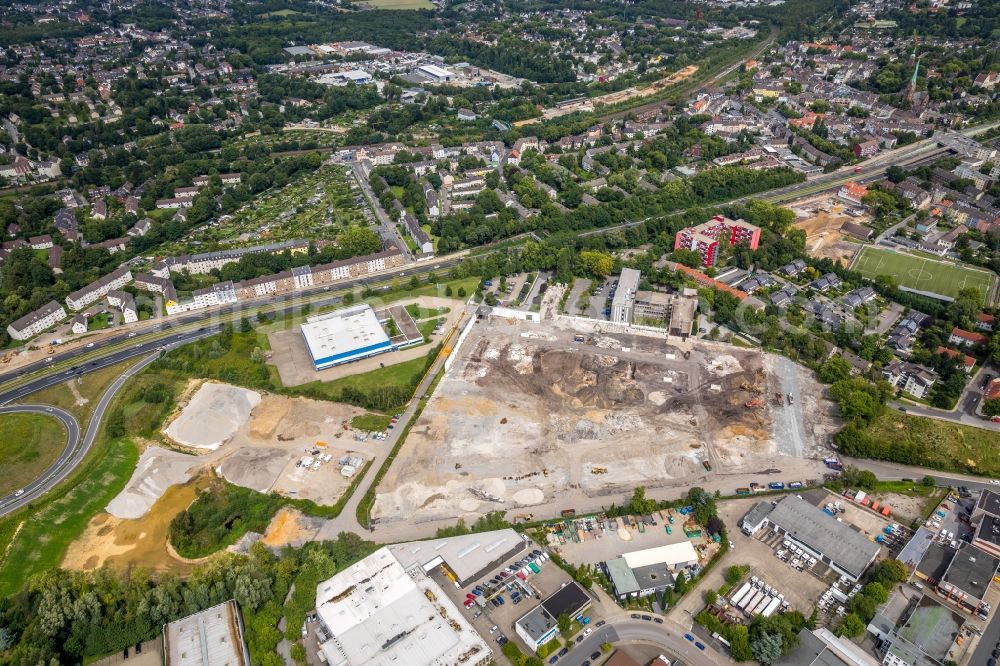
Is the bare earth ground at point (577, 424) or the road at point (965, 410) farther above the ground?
the road at point (965, 410)

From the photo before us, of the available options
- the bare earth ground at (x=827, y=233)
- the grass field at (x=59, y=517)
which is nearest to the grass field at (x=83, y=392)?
the grass field at (x=59, y=517)

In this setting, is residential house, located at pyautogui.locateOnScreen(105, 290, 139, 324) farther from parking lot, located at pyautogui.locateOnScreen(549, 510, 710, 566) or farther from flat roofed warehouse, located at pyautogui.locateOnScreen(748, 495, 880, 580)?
flat roofed warehouse, located at pyautogui.locateOnScreen(748, 495, 880, 580)

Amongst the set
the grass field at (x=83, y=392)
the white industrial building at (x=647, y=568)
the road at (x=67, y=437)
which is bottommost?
the road at (x=67, y=437)

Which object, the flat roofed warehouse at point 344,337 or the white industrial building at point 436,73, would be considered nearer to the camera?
the flat roofed warehouse at point 344,337

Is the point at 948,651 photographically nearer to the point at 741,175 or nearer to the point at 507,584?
the point at 507,584

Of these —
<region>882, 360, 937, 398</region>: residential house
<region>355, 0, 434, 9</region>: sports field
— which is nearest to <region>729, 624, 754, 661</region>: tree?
<region>882, 360, 937, 398</region>: residential house

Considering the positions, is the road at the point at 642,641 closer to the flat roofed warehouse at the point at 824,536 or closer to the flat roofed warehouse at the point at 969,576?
the flat roofed warehouse at the point at 824,536

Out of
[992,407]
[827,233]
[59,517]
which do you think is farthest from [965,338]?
[59,517]

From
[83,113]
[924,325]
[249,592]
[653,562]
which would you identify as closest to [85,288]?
[249,592]

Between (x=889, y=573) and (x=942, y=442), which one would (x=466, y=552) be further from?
(x=942, y=442)
